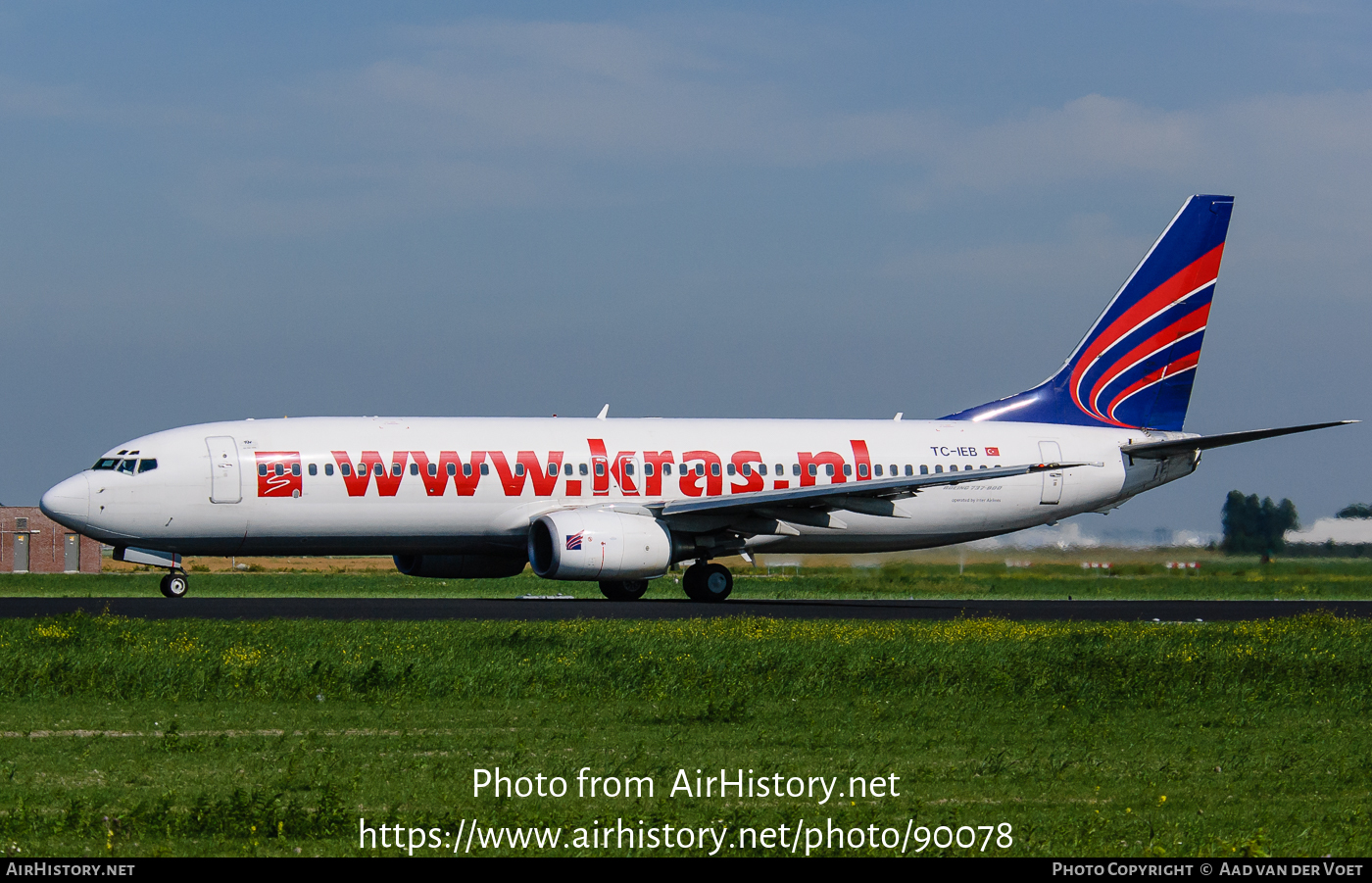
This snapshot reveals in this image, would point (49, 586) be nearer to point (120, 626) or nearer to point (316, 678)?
point (120, 626)

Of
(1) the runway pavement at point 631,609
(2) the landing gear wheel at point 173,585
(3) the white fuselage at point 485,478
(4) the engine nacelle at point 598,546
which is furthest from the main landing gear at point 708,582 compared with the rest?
(2) the landing gear wheel at point 173,585

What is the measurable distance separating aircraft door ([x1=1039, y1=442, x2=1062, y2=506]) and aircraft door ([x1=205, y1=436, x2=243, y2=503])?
18.1 meters

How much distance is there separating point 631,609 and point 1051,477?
12.2m

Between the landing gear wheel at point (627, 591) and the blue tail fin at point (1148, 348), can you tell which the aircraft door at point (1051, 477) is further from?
the landing gear wheel at point (627, 591)

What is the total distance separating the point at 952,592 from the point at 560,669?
2347 centimetres

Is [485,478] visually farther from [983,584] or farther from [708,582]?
[983,584]

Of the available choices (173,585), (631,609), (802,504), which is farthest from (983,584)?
(173,585)

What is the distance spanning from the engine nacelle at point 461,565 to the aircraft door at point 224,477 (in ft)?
14.0

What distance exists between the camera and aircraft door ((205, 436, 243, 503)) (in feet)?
97.1

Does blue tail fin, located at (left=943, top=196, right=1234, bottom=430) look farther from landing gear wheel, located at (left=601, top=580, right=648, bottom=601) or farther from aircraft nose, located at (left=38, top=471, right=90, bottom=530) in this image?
aircraft nose, located at (left=38, top=471, right=90, bottom=530)

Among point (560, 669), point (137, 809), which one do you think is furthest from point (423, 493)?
point (137, 809)

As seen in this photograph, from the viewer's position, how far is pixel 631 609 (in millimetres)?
28891

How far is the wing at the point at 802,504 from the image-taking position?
3095 cm

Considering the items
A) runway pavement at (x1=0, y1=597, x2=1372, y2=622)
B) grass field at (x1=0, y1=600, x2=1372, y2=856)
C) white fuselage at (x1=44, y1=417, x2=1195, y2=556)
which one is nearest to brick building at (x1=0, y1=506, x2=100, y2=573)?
runway pavement at (x1=0, y1=597, x2=1372, y2=622)
